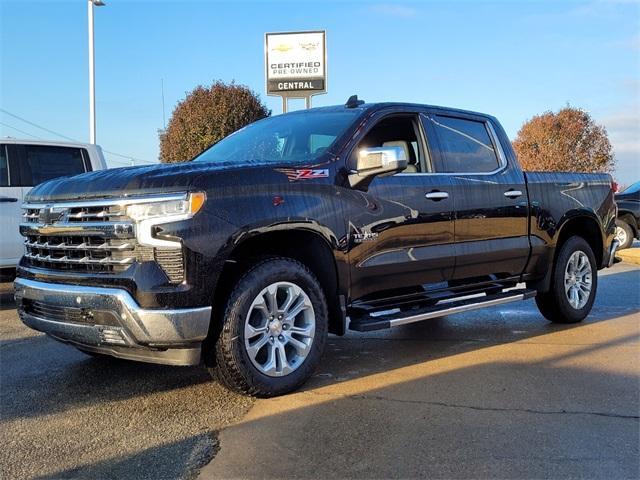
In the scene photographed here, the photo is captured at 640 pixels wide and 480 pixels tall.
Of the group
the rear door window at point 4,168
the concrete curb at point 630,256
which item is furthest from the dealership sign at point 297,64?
the rear door window at point 4,168

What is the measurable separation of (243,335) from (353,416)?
0.84 metres

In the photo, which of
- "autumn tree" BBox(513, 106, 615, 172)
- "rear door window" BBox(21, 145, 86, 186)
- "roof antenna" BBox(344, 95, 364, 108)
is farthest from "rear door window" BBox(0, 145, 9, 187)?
"autumn tree" BBox(513, 106, 615, 172)

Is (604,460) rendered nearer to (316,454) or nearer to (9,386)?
(316,454)

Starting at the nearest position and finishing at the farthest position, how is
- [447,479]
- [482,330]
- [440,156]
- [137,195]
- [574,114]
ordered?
[447,479]
[137,195]
[440,156]
[482,330]
[574,114]

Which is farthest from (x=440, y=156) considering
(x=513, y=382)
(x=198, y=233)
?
(x=198, y=233)

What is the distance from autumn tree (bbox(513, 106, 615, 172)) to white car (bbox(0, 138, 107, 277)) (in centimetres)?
1869

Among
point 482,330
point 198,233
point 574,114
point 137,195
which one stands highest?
point 574,114

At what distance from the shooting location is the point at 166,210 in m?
3.67

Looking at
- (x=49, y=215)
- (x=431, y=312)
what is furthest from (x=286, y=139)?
(x=49, y=215)

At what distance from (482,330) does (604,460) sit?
10.1 ft

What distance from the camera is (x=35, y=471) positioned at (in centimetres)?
308

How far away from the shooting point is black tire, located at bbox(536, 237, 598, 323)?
6262mm

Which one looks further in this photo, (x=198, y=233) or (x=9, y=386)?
(x=9, y=386)

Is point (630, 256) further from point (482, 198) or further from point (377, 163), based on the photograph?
point (377, 163)
